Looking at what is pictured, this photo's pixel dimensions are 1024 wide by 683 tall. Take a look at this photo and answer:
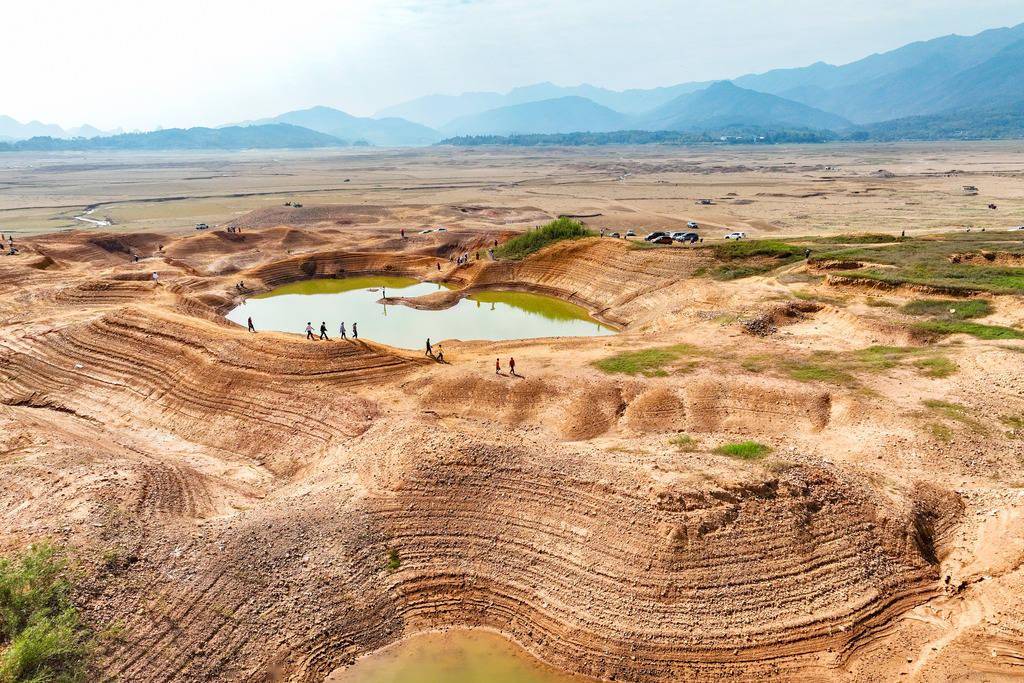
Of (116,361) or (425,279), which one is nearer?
(116,361)

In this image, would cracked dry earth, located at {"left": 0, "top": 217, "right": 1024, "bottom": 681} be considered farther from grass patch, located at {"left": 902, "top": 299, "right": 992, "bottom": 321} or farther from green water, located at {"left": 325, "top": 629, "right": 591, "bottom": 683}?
grass patch, located at {"left": 902, "top": 299, "right": 992, "bottom": 321}

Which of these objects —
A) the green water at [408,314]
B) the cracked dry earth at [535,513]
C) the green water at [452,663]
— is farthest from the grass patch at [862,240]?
the green water at [452,663]

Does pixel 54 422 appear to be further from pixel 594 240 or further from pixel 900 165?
pixel 900 165

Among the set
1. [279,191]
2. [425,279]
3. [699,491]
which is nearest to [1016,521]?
Result: [699,491]

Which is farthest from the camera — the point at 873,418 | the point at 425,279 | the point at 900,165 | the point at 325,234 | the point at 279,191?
the point at 900,165

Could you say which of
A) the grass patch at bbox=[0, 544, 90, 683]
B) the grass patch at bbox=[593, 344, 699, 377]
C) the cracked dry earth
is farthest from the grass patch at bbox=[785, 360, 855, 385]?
the grass patch at bbox=[0, 544, 90, 683]

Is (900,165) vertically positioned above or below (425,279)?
above

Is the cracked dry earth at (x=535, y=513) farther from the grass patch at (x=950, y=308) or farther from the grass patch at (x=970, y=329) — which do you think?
the grass patch at (x=950, y=308)

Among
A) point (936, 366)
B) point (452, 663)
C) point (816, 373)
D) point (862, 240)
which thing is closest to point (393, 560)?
point (452, 663)
